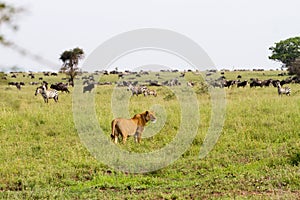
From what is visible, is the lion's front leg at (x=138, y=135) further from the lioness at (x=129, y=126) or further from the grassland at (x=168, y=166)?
the grassland at (x=168, y=166)

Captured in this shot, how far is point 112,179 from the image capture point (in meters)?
8.56

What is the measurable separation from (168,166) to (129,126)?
2621 millimetres

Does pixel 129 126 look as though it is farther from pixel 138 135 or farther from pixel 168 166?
pixel 168 166

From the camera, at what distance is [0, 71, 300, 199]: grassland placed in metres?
7.32

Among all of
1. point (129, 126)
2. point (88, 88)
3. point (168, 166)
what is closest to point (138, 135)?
point (129, 126)

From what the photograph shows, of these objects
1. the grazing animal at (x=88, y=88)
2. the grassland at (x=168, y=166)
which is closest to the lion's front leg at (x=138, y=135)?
the grassland at (x=168, y=166)

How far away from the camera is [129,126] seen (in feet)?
39.2

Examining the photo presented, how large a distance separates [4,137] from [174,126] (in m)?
4.93

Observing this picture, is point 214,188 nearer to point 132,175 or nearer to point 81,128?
point 132,175

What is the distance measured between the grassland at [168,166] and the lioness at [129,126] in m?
0.26

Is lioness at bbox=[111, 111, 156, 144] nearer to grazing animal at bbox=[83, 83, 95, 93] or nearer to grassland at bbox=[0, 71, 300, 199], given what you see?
grassland at bbox=[0, 71, 300, 199]

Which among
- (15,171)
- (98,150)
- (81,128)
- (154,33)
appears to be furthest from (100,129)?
(15,171)

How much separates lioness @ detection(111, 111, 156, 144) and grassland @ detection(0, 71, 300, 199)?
0.86 feet

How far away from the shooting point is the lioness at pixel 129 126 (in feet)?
38.5
